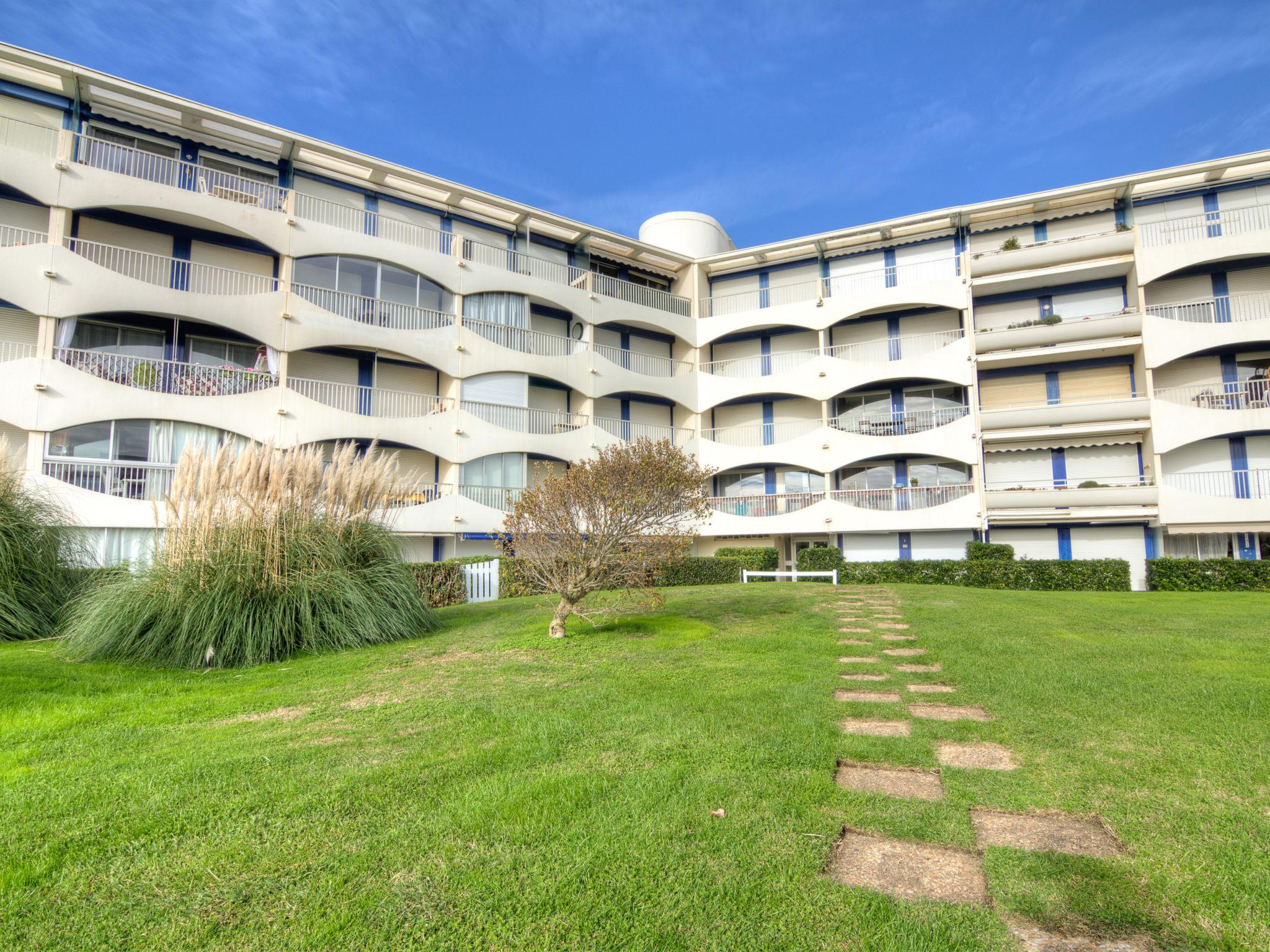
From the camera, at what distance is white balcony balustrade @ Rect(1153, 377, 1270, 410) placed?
74.9 feet

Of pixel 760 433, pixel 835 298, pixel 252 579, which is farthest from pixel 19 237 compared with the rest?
pixel 835 298

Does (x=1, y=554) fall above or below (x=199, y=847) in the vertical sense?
above

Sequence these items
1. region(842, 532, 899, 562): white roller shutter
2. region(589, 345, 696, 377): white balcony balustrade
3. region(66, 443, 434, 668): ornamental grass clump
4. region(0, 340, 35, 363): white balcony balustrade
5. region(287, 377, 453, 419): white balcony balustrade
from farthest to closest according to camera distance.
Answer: region(589, 345, 696, 377): white balcony balustrade < region(842, 532, 899, 562): white roller shutter < region(287, 377, 453, 419): white balcony balustrade < region(0, 340, 35, 363): white balcony balustrade < region(66, 443, 434, 668): ornamental grass clump

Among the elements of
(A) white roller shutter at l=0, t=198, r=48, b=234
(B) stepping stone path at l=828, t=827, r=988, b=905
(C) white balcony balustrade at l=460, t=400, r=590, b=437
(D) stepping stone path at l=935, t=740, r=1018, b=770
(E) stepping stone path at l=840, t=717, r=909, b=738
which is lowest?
(B) stepping stone path at l=828, t=827, r=988, b=905

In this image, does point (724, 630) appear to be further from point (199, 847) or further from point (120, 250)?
point (120, 250)

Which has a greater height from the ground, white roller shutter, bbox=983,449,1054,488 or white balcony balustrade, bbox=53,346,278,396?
white balcony balustrade, bbox=53,346,278,396

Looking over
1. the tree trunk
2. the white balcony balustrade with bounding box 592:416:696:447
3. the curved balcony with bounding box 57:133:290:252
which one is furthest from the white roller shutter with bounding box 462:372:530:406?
the tree trunk

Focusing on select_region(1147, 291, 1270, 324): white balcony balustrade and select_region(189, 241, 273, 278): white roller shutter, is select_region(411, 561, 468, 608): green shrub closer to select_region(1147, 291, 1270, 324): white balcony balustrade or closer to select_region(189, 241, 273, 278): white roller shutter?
select_region(189, 241, 273, 278): white roller shutter

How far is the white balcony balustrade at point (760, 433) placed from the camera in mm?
30047

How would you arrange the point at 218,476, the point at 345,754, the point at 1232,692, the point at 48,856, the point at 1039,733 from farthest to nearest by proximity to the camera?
1. the point at 218,476
2. the point at 1232,692
3. the point at 1039,733
4. the point at 345,754
5. the point at 48,856

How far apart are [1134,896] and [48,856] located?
459cm

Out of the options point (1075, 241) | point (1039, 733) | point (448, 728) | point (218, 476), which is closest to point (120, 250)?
point (218, 476)

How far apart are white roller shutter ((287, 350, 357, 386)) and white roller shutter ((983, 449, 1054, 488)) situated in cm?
2306

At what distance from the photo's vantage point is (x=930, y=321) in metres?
28.8
